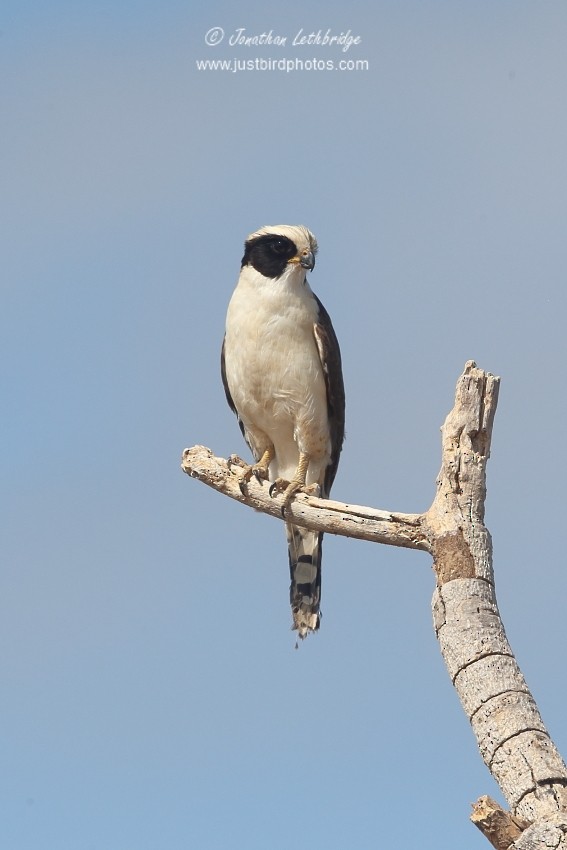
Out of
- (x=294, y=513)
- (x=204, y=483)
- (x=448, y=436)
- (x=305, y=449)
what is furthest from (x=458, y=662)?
(x=305, y=449)

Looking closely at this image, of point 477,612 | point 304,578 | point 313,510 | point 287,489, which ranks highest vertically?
point 304,578

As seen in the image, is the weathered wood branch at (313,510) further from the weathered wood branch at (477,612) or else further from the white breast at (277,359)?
the white breast at (277,359)

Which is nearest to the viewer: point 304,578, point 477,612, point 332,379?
point 477,612

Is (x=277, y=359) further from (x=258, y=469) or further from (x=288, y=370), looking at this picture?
(x=258, y=469)

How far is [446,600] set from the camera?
6.71 m

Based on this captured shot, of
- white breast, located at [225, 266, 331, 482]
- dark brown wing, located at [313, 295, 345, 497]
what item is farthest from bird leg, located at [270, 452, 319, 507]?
dark brown wing, located at [313, 295, 345, 497]

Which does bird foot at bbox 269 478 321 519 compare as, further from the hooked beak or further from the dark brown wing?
the hooked beak

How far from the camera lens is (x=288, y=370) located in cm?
955

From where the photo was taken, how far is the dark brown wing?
9688 millimetres

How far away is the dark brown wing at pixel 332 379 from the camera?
31.8 feet

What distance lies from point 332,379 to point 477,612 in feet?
11.3

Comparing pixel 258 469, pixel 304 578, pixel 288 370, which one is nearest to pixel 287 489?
pixel 258 469

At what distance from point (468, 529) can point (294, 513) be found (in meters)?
1.42

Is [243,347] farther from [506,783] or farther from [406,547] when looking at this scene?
[506,783]
